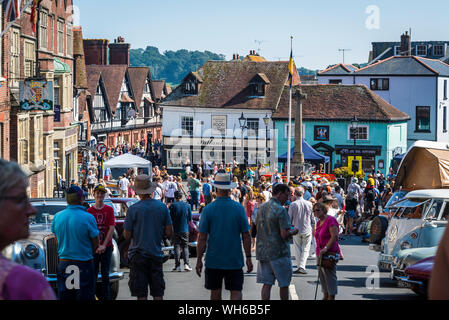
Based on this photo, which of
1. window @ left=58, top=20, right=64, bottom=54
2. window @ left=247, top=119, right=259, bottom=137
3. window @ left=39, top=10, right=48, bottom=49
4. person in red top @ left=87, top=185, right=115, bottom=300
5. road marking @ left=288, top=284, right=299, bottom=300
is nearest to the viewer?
person in red top @ left=87, top=185, right=115, bottom=300

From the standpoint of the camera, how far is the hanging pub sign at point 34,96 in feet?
96.2

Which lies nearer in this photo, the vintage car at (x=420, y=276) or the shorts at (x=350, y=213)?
the vintage car at (x=420, y=276)

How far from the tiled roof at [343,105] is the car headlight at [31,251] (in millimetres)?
48527

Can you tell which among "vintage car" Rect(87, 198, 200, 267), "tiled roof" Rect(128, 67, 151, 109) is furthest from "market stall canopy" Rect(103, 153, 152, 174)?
"tiled roof" Rect(128, 67, 151, 109)

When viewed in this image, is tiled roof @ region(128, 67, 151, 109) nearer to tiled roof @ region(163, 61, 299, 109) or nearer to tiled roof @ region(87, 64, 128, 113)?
tiled roof @ region(87, 64, 128, 113)

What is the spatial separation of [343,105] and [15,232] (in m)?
56.9

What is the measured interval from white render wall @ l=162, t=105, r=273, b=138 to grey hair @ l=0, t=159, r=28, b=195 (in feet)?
196

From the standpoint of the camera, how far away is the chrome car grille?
37.3ft

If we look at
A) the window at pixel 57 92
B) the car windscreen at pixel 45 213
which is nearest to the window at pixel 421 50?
the window at pixel 57 92

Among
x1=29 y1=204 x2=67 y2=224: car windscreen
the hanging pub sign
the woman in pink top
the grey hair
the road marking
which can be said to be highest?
the hanging pub sign

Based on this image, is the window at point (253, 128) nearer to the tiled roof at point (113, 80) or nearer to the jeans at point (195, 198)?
the tiled roof at point (113, 80)

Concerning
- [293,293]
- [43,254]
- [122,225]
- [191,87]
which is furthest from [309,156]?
[43,254]
